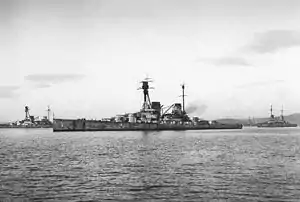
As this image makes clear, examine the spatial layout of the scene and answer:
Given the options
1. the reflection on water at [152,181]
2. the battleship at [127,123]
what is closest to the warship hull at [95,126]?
the battleship at [127,123]

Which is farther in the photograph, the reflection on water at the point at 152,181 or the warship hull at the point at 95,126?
the warship hull at the point at 95,126

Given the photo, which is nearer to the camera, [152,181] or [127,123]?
[152,181]

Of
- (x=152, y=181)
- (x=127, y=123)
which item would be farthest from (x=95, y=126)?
(x=152, y=181)

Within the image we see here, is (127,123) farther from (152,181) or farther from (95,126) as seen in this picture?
(152,181)

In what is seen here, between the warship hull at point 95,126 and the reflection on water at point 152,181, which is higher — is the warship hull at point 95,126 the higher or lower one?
the higher one

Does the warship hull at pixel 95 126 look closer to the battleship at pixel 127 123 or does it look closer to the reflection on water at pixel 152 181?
the battleship at pixel 127 123

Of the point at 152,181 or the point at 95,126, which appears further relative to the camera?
the point at 95,126

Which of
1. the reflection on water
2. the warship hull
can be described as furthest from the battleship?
the reflection on water

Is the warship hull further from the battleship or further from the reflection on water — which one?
the reflection on water

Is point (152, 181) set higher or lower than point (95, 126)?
lower

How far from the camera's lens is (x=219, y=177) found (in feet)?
108

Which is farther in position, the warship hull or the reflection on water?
the warship hull

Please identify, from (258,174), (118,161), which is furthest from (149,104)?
(258,174)

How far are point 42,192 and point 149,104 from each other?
160239mm
